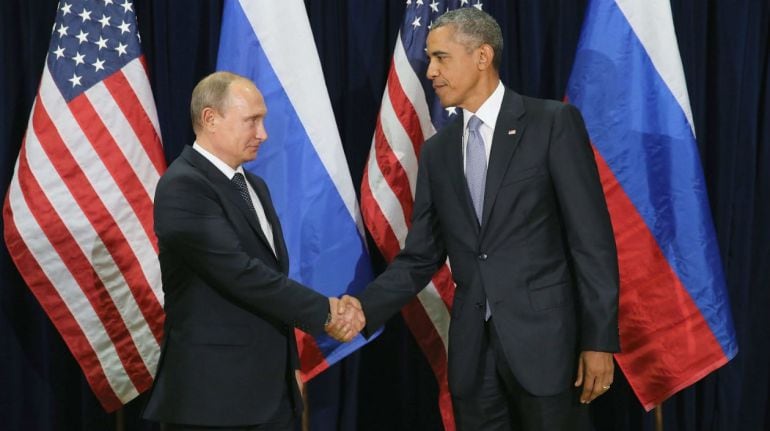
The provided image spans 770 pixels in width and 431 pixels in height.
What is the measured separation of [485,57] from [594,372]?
994mm

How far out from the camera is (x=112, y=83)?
318 centimetres

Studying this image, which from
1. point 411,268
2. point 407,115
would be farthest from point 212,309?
point 407,115

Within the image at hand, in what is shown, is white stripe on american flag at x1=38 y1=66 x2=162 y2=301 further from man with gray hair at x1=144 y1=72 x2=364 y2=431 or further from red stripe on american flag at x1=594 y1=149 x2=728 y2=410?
red stripe on american flag at x1=594 y1=149 x2=728 y2=410

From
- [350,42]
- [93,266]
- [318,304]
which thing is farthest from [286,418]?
[350,42]

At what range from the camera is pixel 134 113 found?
3186mm

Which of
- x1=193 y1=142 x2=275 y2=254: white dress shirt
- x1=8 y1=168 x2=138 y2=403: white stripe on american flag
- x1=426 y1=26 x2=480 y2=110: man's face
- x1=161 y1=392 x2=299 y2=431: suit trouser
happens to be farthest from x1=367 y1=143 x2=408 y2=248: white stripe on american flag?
x1=8 y1=168 x2=138 y2=403: white stripe on american flag

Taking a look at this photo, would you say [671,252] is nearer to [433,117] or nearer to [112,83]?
[433,117]

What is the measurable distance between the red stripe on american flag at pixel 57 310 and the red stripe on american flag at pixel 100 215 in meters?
0.24

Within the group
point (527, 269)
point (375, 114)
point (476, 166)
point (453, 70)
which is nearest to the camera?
point (527, 269)

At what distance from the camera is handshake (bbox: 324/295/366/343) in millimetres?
2658

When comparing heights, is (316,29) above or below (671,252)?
above

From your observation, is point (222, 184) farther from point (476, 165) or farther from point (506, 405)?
point (506, 405)

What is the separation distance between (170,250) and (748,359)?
8.75 feet

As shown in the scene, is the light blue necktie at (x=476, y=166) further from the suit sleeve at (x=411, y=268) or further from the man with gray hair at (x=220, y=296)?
the man with gray hair at (x=220, y=296)
